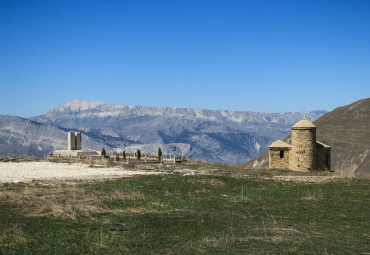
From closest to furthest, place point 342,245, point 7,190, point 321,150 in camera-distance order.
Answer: point 342,245, point 7,190, point 321,150

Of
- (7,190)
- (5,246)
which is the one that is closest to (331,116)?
(7,190)

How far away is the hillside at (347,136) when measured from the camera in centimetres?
7525

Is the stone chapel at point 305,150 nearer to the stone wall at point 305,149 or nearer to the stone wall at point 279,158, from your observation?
the stone wall at point 305,149

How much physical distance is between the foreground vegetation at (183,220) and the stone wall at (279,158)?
19.5 metres

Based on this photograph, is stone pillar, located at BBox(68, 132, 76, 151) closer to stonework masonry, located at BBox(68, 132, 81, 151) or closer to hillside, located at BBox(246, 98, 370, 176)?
stonework masonry, located at BBox(68, 132, 81, 151)

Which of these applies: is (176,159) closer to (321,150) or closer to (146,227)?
(321,150)

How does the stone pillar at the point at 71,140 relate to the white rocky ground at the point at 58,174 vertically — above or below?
above

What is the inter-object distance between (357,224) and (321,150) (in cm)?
3139

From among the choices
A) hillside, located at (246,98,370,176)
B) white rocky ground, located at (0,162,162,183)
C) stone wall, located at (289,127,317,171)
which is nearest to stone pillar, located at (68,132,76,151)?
white rocky ground, located at (0,162,162,183)

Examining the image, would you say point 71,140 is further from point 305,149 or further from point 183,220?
point 183,220

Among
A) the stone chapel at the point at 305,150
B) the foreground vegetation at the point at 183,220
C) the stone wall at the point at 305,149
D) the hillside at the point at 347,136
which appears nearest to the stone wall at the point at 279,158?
the stone chapel at the point at 305,150

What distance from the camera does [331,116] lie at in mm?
107375

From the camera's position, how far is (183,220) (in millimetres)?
17453

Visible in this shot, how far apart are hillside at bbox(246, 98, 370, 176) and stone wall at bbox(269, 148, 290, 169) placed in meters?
23.4
